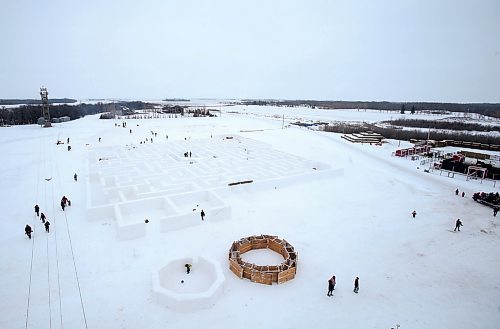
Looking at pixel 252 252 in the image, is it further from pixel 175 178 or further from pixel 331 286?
pixel 175 178

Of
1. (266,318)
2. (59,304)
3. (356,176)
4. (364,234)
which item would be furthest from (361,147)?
(59,304)

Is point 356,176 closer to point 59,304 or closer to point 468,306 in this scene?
point 468,306

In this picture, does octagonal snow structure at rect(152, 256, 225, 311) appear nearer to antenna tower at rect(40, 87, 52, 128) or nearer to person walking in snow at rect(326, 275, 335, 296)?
person walking in snow at rect(326, 275, 335, 296)

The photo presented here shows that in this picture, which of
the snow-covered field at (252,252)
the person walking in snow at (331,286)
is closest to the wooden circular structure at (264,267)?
the snow-covered field at (252,252)

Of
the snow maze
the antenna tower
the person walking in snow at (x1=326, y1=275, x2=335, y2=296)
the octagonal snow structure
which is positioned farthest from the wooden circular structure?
the antenna tower

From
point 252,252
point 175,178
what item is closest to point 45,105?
point 175,178

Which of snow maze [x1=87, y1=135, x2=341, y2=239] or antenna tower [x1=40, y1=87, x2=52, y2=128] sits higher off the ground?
antenna tower [x1=40, y1=87, x2=52, y2=128]
